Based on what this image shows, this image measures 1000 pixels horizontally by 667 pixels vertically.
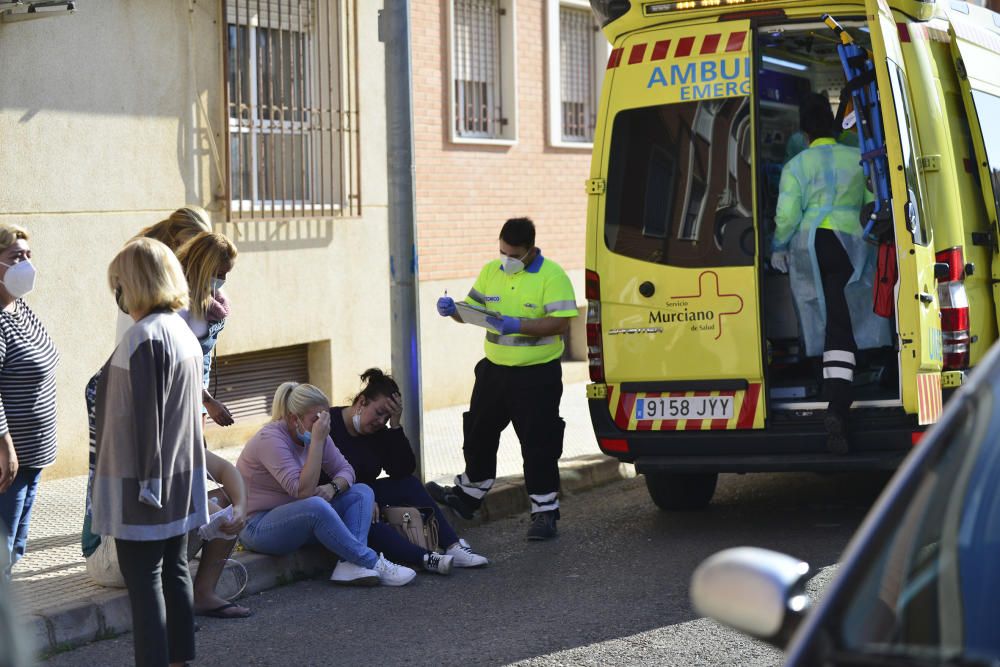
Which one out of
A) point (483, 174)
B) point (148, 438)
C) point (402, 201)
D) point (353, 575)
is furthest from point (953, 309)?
point (483, 174)

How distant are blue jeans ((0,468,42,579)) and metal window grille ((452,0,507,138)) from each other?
25.9 ft

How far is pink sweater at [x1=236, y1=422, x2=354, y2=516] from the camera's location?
6871 millimetres

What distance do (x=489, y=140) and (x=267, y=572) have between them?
731cm

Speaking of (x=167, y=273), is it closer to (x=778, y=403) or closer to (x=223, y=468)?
(x=223, y=468)

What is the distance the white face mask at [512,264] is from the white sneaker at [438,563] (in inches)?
64.6

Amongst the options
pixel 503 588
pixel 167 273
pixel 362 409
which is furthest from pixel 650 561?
pixel 167 273

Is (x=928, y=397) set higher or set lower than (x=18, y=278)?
lower

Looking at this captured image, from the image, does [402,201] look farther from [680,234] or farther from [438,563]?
[438,563]

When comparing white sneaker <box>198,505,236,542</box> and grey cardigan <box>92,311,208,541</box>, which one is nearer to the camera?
grey cardigan <box>92,311,208,541</box>

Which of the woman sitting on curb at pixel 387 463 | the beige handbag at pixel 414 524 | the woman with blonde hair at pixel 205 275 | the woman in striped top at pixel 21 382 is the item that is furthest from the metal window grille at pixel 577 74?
the woman in striped top at pixel 21 382

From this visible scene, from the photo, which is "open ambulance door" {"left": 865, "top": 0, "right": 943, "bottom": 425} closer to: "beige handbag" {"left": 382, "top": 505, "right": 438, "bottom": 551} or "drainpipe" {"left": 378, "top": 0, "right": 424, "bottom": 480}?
"beige handbag" {"left": 382, "top": 505, "right": 438, "bottom": 551}

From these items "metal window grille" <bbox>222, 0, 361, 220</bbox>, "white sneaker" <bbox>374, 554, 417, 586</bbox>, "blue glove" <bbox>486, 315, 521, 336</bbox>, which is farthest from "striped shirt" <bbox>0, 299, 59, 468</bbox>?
"metal window grille" <bbox>222, 0, 361, 220</bbox>

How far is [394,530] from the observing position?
732cm

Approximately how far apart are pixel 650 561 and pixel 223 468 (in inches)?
93.5
